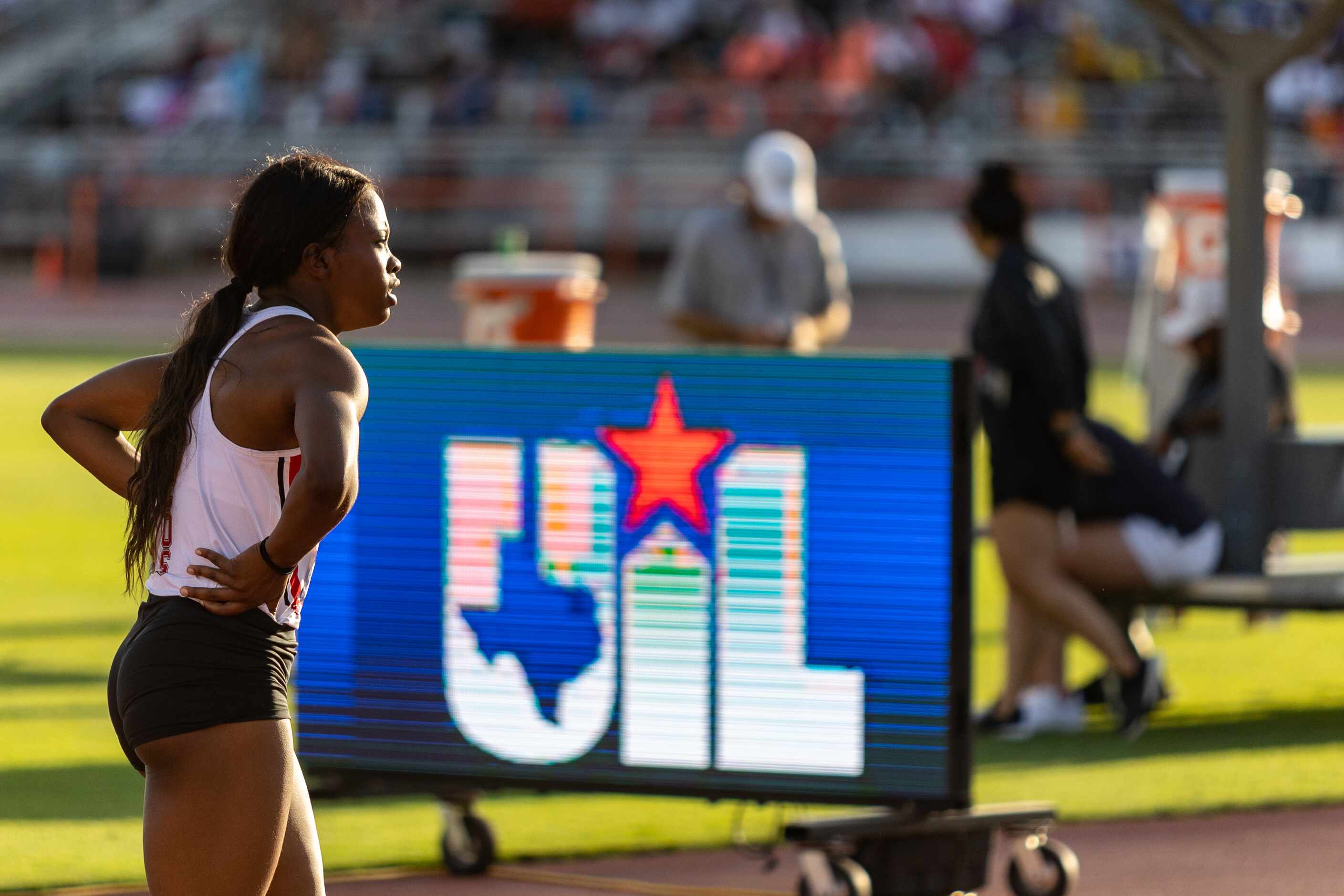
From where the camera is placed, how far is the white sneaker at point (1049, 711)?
7652 mm

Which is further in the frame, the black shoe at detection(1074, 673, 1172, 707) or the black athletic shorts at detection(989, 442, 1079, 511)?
the black shoe at detection(1074, 673, 1172, 707)

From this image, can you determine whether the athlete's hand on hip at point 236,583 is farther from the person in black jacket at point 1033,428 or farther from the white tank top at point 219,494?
the person in black jacket at point 1033,428

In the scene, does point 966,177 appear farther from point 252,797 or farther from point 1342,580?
point 252,797

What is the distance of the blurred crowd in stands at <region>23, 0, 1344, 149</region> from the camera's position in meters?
30.4

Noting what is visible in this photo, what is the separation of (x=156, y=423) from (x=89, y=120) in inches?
1243

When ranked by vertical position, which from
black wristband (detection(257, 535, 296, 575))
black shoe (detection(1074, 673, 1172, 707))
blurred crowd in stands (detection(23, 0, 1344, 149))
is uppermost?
blurred crowd in stands (detection(23, 0, 1344, 149))

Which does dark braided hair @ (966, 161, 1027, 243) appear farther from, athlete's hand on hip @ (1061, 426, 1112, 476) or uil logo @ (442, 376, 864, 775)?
uil logo @ (442, 376, 864, 775)

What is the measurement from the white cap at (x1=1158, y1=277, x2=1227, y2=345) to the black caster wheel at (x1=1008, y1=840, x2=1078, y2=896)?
394cm

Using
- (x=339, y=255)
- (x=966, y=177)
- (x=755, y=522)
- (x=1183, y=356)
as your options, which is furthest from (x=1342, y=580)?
(x=966, y=177)

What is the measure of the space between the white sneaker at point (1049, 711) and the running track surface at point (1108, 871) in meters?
1.36

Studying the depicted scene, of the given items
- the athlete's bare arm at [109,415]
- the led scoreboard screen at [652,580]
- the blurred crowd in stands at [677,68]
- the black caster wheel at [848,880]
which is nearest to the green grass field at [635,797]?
the led scoreboard screen at [652,580]

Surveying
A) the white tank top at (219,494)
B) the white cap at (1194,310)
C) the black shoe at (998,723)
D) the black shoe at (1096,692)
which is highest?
the white cap at (1194,310)

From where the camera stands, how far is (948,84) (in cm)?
3186

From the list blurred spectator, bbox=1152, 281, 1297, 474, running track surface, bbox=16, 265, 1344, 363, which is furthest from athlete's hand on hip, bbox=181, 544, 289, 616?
running track surface, bbox=16, 265, 1344, 363
